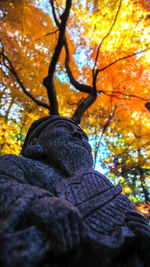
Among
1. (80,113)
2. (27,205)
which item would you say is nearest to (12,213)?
(27,205)

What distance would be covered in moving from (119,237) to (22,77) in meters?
7.09

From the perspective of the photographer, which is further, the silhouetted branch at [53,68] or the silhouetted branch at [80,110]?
the silhouetted branch at [80,110]

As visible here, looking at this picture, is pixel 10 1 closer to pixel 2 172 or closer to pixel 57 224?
pixel 2 172

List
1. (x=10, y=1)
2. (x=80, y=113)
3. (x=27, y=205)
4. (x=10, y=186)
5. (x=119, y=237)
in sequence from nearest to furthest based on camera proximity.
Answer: (x=27, y=205)
(x=119, y=237)
(x=10, y=186)
(x=80, y=113)
(x=10, y=1)

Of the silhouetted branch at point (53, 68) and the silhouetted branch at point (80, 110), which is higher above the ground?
the silhouetted branch at point (53, 68)

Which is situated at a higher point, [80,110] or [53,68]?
[53,68]

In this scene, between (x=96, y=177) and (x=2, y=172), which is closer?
(x=2, y=172)

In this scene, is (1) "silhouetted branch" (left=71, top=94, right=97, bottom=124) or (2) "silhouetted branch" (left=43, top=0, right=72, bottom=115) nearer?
(2) "silhouetted branch" (left=43, top=0, right=72, bottom=115)

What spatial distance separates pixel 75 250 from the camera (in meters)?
1.03

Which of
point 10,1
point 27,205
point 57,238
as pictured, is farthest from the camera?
point 10,1

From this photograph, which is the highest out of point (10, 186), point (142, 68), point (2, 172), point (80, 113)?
point (142, 68)

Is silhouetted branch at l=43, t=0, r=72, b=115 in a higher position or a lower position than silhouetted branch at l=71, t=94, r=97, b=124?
higher

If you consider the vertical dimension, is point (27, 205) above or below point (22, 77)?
below

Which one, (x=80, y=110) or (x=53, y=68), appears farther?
(x=80, y=110)
